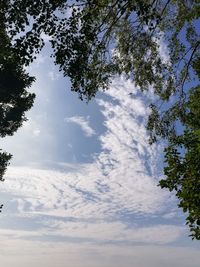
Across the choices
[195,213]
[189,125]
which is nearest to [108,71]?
[189,125]

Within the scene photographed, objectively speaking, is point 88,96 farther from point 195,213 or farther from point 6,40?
point 195,213

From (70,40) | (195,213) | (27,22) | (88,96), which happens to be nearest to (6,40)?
(27,22)

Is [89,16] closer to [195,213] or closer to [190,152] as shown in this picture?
[190,152]

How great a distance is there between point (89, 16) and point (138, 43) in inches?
326

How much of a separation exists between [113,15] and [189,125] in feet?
20.2

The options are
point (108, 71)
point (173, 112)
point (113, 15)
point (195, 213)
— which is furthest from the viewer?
point (173, 112)

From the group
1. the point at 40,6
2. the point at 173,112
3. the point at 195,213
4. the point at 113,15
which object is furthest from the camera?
the point at 173,112

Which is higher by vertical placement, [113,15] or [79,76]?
[113,15]

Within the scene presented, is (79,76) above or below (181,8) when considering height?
below

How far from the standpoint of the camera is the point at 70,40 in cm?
1620

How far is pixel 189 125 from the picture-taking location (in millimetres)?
21078

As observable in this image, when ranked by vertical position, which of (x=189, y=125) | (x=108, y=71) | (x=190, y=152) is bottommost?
(x=190, y=152)

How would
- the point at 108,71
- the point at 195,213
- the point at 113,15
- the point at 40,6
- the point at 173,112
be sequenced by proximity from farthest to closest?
the point at 173,112, the point at 108,71, the point at 113,15, the point at 195,213, the point at 40,6

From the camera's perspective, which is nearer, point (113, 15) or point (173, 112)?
point (113, 15)
